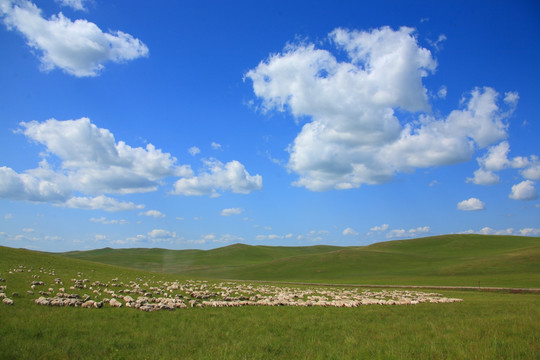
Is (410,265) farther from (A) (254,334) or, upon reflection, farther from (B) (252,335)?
(B) (252,335)

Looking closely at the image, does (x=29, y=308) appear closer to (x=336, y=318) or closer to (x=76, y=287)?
(x=76, y=287)

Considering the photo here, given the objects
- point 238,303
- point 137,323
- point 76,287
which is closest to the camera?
point 137,323

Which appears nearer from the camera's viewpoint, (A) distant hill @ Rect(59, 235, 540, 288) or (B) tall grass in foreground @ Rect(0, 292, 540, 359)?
(B) tall grass in foreground @ Rect(0, 292, 540, 359)

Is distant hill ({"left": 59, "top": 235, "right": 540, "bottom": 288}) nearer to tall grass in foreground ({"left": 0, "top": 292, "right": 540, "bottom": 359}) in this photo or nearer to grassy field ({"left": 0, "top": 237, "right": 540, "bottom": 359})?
grassy field ({"left": 0, "top": 237, "right": 540, "bottom": 359})

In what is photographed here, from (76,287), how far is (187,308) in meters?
10.7

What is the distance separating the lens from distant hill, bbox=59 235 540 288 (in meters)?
65.6

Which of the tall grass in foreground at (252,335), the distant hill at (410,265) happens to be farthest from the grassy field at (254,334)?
the distant hill at (410,265)

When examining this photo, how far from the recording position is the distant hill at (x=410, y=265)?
215 ft

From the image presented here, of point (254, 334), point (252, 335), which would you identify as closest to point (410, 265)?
point (254, 334)

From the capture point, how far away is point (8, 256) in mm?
41938

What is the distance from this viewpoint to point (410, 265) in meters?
96.4

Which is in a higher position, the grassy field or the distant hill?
the grassy field

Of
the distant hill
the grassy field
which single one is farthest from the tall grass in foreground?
the distant hill

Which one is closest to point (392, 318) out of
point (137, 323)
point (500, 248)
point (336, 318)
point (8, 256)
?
point (336, 318)
